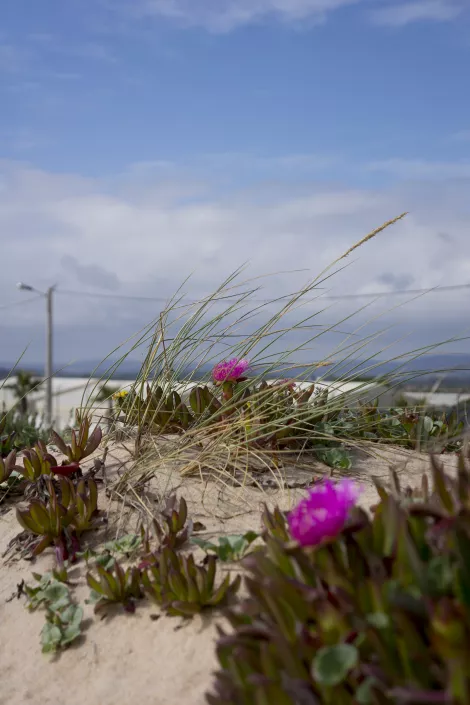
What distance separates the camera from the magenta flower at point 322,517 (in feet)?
6.47

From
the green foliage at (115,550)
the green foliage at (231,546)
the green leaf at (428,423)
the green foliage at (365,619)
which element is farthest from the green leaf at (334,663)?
the green leaf at (428,423)

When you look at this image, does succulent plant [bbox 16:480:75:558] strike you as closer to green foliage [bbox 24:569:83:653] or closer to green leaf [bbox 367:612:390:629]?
green foliage [bbox 24:569:83:653]

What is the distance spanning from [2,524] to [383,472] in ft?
7.39

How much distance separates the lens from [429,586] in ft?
6.02

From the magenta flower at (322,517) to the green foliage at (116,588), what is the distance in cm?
119

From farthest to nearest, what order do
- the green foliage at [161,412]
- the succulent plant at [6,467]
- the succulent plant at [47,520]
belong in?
the green foliage at [161,412], the succulent plant at [6,467], the succulent plant at [47,520]

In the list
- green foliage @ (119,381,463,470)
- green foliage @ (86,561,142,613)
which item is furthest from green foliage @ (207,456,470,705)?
green foliage @ (119,381,463,470)

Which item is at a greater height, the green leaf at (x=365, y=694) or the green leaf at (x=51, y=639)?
the green leaf at (x=365, y=694)

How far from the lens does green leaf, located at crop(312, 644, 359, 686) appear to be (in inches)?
69.2

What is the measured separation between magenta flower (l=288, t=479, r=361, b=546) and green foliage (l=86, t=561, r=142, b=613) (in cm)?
119

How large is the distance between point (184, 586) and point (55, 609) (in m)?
0.74

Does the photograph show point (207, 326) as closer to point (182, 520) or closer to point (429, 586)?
point (182, 520)

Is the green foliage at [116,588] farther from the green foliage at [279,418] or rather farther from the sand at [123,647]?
the green foliage at [279,418]

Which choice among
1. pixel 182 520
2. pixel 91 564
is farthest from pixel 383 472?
pixel 91 564
